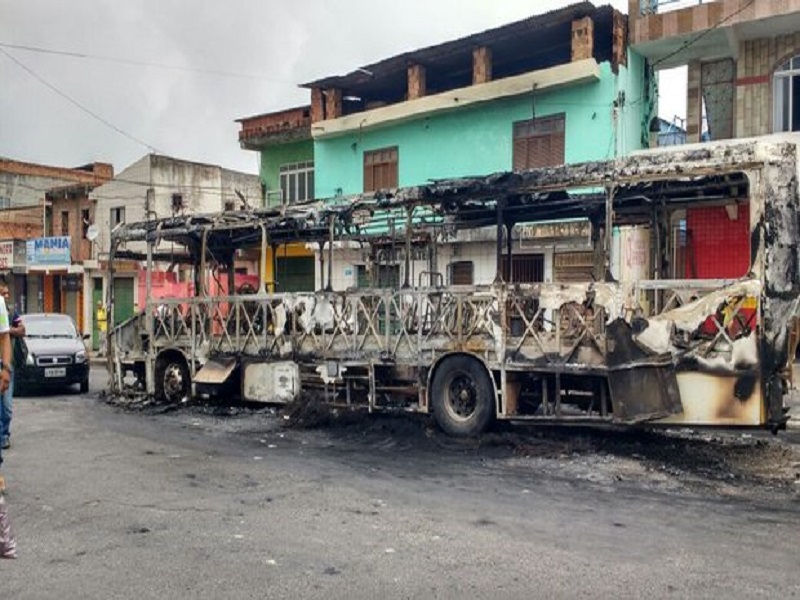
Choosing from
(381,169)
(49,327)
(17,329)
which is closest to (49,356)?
(49,327)

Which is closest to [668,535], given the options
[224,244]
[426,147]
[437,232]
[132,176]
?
[437,232]

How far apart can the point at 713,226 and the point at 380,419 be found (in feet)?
31.1

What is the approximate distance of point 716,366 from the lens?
7793 millimetres

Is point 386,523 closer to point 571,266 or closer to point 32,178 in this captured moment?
point 571,266

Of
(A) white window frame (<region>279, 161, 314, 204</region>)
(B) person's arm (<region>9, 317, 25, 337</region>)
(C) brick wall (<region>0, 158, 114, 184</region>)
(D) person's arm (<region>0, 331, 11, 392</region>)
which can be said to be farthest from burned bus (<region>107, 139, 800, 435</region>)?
(C) brick wall (<region>0, 158, 114, 184</region>)

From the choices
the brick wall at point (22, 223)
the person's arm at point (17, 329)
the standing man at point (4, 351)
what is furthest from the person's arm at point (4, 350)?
the brick wall at point (22, 223)

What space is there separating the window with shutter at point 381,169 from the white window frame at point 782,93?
10121 millimetres

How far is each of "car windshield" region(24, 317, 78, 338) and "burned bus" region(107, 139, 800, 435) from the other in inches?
104

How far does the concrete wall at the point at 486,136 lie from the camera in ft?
58.3

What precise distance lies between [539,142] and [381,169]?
218 inches

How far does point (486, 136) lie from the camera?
20.0 metres

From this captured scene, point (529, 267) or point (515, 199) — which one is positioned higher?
point (515, 199)

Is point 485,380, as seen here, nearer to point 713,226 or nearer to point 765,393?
point 765,393

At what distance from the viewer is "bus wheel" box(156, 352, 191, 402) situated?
43.3 feet
